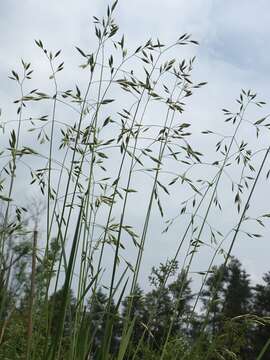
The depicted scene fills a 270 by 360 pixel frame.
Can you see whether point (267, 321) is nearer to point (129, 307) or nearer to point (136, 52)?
point (129, 307)

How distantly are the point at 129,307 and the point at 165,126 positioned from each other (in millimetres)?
1160

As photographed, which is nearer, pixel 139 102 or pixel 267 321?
pixel 267 321

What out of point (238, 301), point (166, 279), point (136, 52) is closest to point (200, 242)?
point (166, 279)

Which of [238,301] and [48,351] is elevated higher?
[238,301]

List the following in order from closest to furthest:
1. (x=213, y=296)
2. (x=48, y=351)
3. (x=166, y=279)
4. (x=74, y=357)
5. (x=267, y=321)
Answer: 1. (x=48, y=351)
2. (x=74, y=357)
3. (x=267, y=321)
4. (x=213, y=296)
5. (x=166, y=279)

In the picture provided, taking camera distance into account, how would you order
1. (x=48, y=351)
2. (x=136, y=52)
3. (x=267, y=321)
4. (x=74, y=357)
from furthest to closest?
(x=136, y=52) → (x=267, y=321) → (x=74, y=357) → (x=48, y=351)

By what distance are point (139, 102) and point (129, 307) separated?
1.18 m

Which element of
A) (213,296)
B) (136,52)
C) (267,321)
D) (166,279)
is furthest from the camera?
(136,52)

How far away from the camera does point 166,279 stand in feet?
9.61

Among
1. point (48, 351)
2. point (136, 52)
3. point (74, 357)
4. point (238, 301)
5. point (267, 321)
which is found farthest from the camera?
point (238, 301)

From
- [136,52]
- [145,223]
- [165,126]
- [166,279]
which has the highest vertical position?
[136,52]

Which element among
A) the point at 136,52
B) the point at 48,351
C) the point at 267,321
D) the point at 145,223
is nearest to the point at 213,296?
the point at 267,321

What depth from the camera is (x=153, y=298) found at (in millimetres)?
2863

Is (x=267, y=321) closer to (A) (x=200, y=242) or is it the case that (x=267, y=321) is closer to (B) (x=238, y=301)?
(A) (x=200, y=242)
